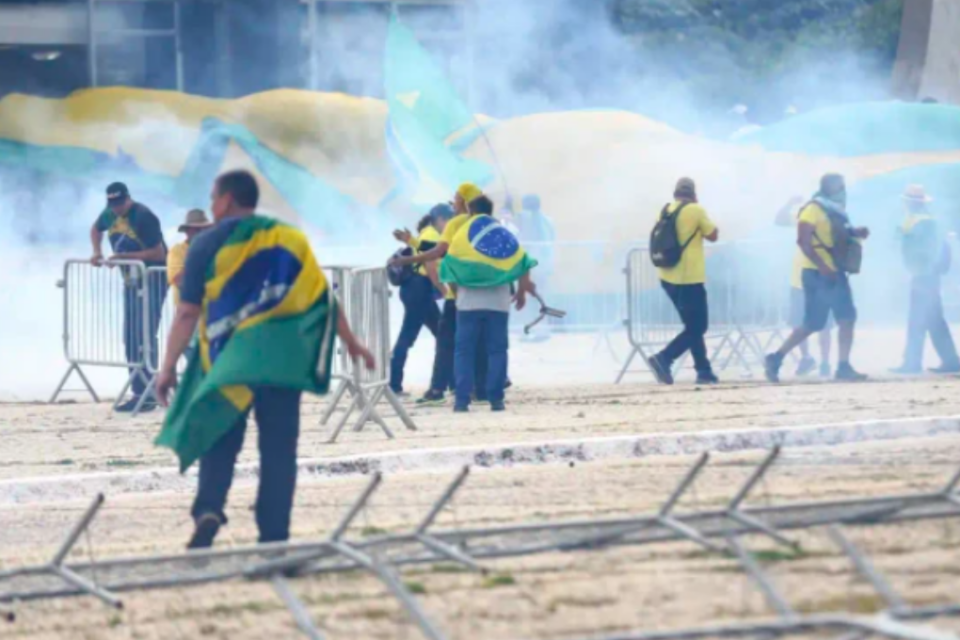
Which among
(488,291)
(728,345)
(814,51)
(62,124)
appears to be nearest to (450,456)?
(488,291)

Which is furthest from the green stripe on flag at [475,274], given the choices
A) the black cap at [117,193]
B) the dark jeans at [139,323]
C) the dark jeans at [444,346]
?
the black cap at [117,193]

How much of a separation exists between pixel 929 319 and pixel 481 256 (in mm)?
5215

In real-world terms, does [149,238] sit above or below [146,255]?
above

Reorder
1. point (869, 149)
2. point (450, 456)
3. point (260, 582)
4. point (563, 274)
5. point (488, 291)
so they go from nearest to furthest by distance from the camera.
A: point (260, 582), point (450, 456), point (488, 291), point (563, 274), point (869, 149)

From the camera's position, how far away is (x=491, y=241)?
13680 mm

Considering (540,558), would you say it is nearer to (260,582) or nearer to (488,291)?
→ (260,582)

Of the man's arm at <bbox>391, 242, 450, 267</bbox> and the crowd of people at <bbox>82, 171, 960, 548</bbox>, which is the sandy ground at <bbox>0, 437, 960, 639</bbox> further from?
the man's arm at <bbox>391, 242, 450, 267</bbox>

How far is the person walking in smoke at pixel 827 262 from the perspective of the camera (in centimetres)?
1617

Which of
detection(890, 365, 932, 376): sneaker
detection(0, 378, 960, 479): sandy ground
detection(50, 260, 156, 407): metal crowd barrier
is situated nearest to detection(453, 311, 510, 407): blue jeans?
detection(0, 378, 960, 479): sandy ground

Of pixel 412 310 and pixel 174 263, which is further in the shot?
pixel 412 310

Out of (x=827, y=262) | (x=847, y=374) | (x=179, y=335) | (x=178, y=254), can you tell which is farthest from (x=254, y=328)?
(x=847, y=374)

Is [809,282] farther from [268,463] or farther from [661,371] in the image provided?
[268,463]

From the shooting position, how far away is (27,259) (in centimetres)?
2717

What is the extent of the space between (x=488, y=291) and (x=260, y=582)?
6.79 meters
